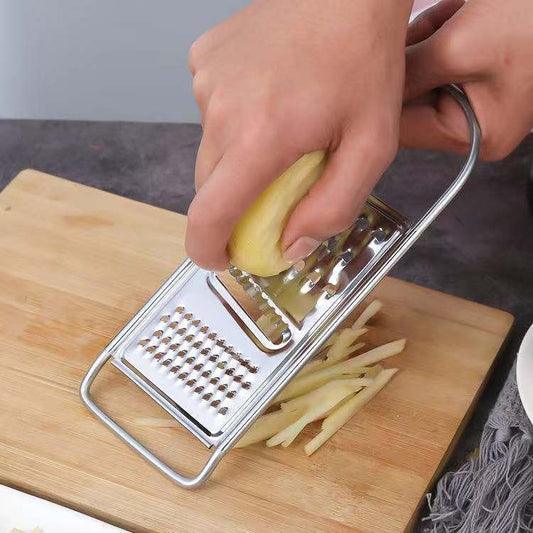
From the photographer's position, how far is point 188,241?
120 centimetres

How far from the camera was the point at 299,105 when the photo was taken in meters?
1.10

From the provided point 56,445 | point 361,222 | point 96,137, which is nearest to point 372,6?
point 361,222

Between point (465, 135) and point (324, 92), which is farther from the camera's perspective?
point (465, 135)

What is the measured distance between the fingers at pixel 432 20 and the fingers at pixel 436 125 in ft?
0.36

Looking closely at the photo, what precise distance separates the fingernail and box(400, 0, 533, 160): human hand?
0.91 feet

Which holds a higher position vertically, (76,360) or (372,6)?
(372,6)

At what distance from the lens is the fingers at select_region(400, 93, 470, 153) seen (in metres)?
1.37

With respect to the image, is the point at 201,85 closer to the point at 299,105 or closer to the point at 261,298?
the point at 299,105

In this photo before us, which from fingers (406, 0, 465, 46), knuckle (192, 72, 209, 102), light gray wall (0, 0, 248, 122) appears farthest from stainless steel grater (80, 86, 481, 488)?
light gray wall (0, 0, 248, 122)

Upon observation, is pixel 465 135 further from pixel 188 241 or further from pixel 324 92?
pixel 188 241

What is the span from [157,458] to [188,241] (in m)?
0.39

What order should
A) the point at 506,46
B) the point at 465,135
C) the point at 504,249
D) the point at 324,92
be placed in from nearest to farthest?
the point at 324,92
the point at 506,46
the point at 465,135
the point at 504,249

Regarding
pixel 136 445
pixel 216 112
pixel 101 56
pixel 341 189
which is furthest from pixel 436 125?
pixel 101 56

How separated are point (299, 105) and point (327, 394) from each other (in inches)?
22.0
